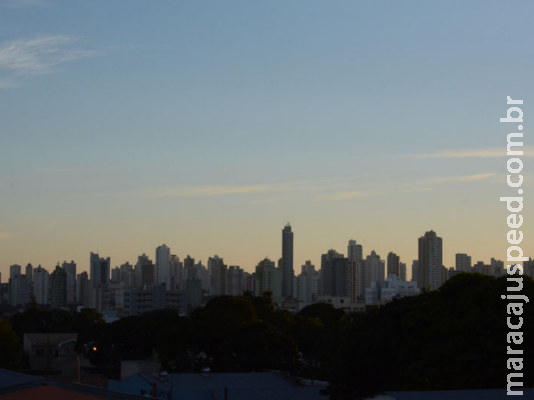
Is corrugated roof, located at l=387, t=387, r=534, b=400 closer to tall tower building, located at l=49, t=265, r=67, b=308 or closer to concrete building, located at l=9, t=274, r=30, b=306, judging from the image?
tall tower building, located at l=49, t=265, r=67, b=308

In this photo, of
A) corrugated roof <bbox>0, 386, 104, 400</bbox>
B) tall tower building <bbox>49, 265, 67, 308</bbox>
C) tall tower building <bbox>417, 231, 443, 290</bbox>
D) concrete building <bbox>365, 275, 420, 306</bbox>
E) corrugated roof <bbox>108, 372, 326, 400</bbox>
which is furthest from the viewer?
tall tower building <bbox>49, 265, 67, 308</bbox>

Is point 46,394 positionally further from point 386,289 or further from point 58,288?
point 58,288

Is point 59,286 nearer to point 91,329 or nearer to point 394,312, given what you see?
point 91,329

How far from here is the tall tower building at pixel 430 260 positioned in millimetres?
151625

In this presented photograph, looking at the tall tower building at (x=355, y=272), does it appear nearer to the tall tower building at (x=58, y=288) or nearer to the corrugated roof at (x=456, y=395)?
the tall tower building at (x=58, y=288)

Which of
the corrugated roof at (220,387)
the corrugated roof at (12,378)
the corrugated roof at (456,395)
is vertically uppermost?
the corrugated roof at (12,378)

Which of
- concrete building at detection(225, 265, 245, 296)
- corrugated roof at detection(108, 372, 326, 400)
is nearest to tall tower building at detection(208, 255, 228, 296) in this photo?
concrete building at detection(225, 265, 245, 296)

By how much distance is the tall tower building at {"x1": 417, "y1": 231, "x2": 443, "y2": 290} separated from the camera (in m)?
152

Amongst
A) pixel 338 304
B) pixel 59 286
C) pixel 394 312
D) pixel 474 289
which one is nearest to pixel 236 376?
pixel 394 312

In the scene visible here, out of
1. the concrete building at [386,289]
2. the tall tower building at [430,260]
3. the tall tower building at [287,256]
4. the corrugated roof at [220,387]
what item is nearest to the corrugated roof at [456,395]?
the corrugated roof at [220,387]

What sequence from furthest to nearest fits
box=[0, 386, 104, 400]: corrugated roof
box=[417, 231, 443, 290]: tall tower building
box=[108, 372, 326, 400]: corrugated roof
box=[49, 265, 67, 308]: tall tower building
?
1. box=[49, 265, 67, 308]: tall tower building
2. box=[417, 231, 443, 290]: tall tower building
3. box=[108, 372, 326, 400]: corrugated roof
4. box=[0, 386, 104, 400]: corrugated roof

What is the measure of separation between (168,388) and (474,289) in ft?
29.4

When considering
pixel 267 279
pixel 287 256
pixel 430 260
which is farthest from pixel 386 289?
pixel 287 256

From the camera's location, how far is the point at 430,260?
15325 centimetres
